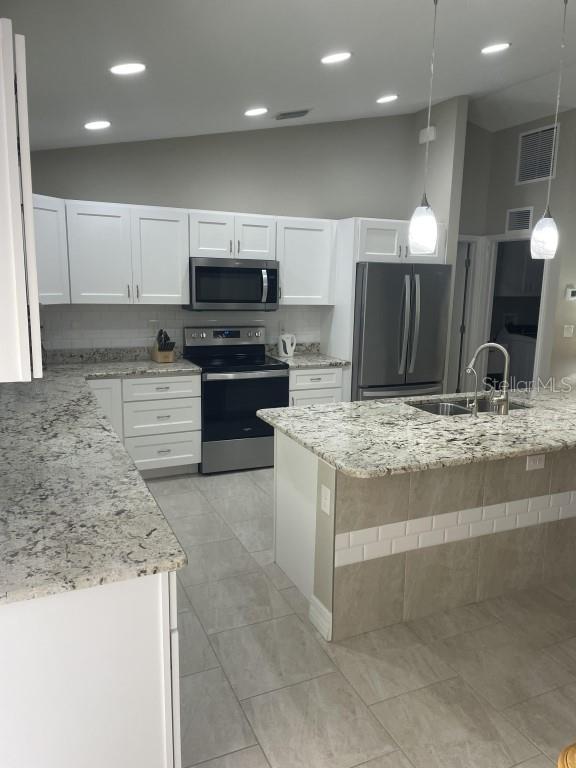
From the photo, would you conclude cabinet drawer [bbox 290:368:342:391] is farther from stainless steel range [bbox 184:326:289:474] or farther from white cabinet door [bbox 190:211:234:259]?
white cabinet door [bbox 190:211:234:259]

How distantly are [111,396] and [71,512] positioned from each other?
8.60ft

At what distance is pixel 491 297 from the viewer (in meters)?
6.21

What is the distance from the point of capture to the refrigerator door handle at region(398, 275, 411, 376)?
15.6ft

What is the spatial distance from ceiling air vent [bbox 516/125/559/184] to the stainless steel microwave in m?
2.80

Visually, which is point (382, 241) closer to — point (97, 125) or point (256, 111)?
point (256, 111)

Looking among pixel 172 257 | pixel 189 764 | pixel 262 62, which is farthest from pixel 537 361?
pixel 189 764

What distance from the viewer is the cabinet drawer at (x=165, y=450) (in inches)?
171

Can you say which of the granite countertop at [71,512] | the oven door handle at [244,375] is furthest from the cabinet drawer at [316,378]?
the granite countertop at [71,512]

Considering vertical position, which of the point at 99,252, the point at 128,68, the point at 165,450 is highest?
the point at 128,68

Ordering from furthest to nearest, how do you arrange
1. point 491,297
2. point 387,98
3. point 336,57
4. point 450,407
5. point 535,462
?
point 491,297 < point 387,98 < point 450,407 < point 336,57 < point 535,462

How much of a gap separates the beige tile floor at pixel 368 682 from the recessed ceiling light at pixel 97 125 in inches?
109

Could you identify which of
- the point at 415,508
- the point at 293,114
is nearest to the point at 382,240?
the point at 293,114

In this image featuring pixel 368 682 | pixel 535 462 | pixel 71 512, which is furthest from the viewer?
pixel 535 462

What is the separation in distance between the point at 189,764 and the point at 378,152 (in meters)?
5.10
